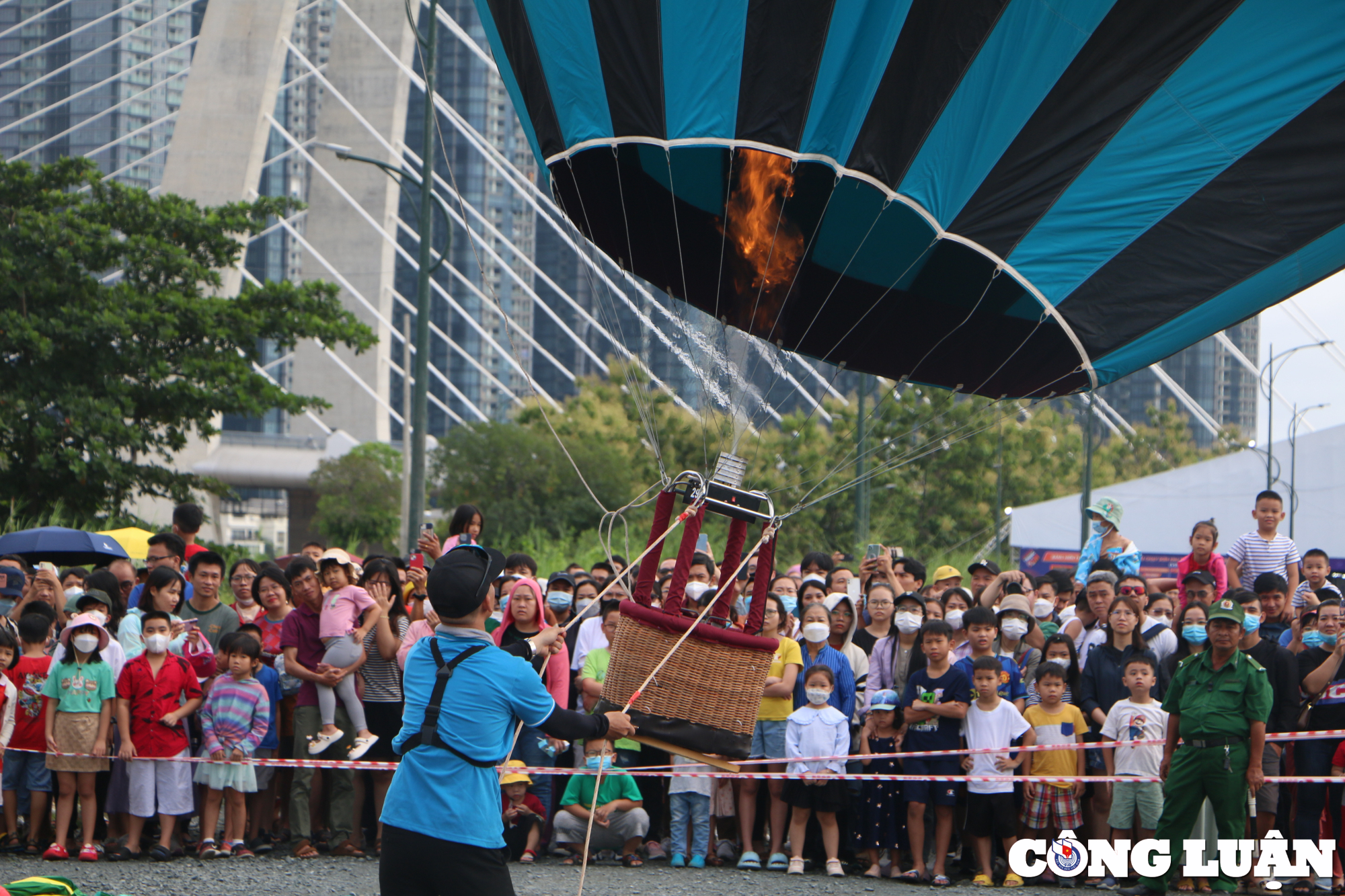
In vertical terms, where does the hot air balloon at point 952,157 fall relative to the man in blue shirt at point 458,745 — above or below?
above

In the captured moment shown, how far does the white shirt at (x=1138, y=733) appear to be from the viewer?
829 centimetres

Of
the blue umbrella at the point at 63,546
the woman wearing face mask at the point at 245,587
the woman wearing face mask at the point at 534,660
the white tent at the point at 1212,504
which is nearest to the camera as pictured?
the woman wearing face mask at the point at 534,660

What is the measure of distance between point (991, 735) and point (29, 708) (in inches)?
252

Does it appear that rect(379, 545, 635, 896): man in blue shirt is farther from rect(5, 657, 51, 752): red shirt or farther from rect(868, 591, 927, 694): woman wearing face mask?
rect(5, 657, 51, 752): red shirt

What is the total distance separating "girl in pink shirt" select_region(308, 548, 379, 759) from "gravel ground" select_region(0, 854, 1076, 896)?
2.57 ft

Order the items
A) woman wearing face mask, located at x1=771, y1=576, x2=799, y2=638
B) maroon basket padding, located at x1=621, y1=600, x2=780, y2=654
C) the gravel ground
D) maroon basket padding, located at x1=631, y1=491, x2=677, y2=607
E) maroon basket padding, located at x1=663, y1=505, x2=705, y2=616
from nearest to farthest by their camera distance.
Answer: maroon basket padding, located at x1=621, y1=600, x2=780, y2=654, maroon basket padding, located at x1=663, y1=505, x2=705, y2=616, maroon basket padding, located at x1=631, y1=491, x2=677, y2=607, the gravel ground, woman wearing face mask, located at x1=771, y1=576, x2=799, y2=638

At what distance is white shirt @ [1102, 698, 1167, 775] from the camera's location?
829 centimetres

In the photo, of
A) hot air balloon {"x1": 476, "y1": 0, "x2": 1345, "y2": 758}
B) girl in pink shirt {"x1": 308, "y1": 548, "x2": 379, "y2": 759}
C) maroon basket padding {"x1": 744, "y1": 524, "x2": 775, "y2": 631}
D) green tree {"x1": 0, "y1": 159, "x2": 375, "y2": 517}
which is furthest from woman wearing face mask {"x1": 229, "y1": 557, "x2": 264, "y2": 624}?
green tree {"x1": 0, "y1": 159, "x2": 375, "y2": 517}

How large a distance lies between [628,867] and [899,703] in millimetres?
2139

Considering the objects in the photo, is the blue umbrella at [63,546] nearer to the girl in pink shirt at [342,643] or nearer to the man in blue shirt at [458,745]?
the girl in pink shirt at [342,643]

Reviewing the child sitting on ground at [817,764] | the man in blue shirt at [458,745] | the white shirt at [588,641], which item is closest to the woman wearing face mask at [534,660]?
the white shirt at [588,641]

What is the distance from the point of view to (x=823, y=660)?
8.96m

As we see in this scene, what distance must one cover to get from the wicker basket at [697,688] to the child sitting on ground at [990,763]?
2.96 meters

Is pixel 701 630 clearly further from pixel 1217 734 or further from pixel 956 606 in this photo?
pixel 956 606
